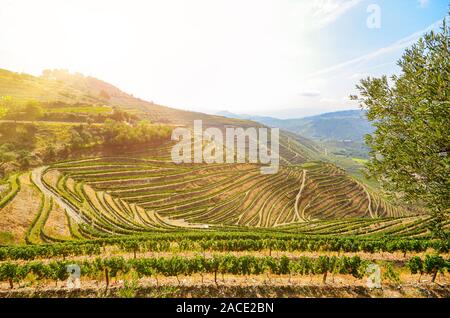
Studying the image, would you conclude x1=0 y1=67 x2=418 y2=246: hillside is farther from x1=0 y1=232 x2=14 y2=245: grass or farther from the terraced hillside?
x1=0 y1=232 x2=14 y2=245: grass

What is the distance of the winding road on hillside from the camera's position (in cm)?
4694

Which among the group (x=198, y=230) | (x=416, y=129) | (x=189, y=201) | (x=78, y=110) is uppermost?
(x=78, y=110)

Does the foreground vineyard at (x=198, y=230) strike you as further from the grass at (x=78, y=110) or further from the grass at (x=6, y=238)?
the grass at (x=78, y=110)

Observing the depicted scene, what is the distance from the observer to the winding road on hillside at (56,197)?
46.9 metres

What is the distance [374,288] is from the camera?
15.8m

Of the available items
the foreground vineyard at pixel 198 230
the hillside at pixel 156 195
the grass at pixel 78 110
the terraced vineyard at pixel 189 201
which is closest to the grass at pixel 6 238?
the hillside at pixel 156 195

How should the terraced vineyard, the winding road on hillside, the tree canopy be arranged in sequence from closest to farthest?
the tree canopy → the terraced vineyard → the winding road on hillside

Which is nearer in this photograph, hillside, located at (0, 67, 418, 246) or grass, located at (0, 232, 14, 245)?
grass, located at (0, 232, 14, 245)

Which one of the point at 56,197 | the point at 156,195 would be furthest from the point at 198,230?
the point at 56,197

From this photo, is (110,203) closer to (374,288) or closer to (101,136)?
(101,136)

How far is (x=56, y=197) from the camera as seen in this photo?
52219 millimetres

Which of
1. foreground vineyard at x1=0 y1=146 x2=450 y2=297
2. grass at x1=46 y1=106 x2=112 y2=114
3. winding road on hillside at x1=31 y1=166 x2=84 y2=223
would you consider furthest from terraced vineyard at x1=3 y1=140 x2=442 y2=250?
grass at x1=46 y1=106 x2=112 y2=114

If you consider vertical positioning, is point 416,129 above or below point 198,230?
above

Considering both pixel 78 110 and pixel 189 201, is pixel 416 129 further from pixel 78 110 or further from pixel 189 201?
pixel 78 110
